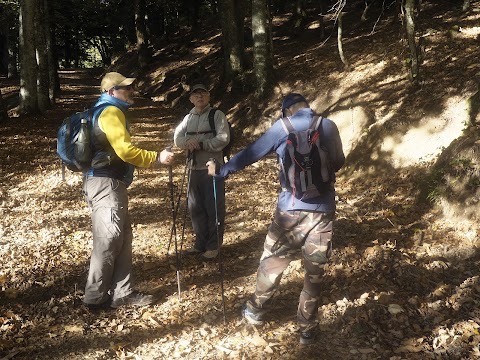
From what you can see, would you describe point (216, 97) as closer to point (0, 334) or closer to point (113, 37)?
point (0, 334)

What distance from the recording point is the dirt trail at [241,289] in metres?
4.47

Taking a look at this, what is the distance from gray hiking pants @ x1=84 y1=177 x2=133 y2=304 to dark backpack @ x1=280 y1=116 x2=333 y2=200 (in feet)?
6.72

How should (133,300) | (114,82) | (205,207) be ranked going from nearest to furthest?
(114,82) < (133,300) < (205,207)

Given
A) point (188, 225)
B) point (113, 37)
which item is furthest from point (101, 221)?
point (113, 37)

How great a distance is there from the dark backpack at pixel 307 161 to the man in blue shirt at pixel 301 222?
0.20 feet

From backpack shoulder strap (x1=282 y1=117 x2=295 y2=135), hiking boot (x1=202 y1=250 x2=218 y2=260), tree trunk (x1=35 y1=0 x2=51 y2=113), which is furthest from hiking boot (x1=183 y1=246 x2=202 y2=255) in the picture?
tree trunk (x1=35 y1=0 x2=51 y2=113)

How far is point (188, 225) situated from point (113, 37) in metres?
40.0

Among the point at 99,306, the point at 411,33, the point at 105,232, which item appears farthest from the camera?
the point at 411,33

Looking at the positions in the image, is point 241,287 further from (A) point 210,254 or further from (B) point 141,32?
(B) point 141,32

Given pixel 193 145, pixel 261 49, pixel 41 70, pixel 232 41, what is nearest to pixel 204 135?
pixel 193 145

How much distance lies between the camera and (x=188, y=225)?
798 cm

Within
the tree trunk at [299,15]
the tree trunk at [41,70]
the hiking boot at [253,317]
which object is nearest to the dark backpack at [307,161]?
the hiking boot at [253,317]

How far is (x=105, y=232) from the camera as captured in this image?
4695 millimetres

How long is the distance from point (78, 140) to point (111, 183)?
0.60 meters
